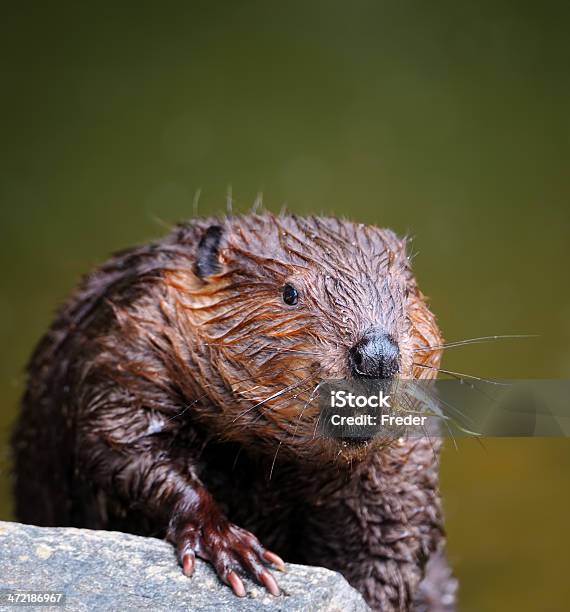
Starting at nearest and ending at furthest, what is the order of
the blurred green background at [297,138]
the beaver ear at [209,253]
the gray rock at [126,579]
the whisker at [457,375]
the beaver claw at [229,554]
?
the gray rock at [126,579] < the beaver claw at [229,554] < the whisker at [457,375] < the beaver ear at [209,253] < the blurred green background at [297,138]

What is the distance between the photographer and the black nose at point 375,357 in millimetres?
2473

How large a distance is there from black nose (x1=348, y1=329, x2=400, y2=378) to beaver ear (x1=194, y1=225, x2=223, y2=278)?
610mm

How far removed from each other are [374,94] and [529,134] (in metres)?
1.03

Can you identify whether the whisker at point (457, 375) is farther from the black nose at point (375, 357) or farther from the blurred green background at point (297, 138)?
the blurred green background at point (297, 138)

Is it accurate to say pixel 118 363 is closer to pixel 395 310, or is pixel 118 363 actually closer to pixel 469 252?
pixel 395 310

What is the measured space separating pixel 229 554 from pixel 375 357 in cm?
61

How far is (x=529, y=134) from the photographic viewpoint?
23.9 ft

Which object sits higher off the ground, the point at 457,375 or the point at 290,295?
the point at 290,295

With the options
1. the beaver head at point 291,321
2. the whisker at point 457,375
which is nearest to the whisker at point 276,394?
the beaver head at point 291,321

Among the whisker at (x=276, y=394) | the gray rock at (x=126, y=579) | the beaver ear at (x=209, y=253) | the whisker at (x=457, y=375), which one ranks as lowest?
the gray rock at (x=126, y=579)

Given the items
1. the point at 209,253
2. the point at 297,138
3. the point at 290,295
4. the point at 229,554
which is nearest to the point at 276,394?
the point at 290,295

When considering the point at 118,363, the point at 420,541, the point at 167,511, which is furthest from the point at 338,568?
the point at 118,363

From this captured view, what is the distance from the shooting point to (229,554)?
8.80 feet

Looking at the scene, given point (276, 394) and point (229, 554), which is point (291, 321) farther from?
point (229, 554)
